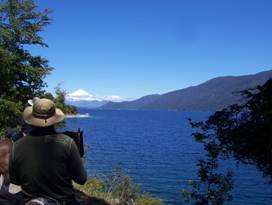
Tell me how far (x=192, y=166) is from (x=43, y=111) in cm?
3992

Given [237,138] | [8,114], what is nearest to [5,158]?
[237,138]

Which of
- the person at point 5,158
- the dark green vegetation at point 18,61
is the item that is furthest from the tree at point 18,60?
the person at point 5,158

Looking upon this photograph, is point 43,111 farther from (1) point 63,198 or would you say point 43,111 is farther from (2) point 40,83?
(2) point 40,83

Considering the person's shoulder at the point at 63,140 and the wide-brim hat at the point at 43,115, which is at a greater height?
the wide-brim hat at the point at 43,115

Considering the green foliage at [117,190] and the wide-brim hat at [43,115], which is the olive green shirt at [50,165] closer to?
the wide-brim hat at [43,115]

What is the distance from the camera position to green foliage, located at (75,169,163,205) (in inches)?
559

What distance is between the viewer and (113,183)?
602 inches

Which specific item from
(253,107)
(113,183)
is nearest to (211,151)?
(253,107)

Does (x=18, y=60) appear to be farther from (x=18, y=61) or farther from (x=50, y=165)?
(x=50, y=165)

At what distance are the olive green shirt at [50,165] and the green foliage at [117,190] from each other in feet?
30.8

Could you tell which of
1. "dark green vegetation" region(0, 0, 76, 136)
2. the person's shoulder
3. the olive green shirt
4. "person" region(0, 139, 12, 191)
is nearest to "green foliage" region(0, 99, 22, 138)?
"dark green vegetation" region(0, 0, 76, 136)

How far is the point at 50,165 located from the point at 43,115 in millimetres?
454

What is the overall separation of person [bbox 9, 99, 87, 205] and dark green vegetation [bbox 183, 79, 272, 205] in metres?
3.45

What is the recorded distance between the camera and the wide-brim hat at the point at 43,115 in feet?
14.3
